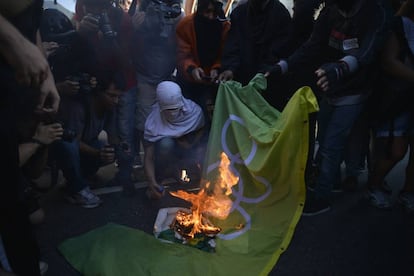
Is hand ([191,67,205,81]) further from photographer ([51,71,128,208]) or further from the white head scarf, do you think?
photographer ([51,71,128,208])

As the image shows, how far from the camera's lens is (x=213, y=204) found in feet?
10.0

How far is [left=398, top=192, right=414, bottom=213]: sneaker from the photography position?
3.75 m

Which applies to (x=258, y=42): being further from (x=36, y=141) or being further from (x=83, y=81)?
(x=36, y=141)

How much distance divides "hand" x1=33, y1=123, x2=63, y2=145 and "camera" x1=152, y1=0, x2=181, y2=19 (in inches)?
74.7

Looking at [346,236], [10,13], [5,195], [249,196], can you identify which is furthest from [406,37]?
[5,195]

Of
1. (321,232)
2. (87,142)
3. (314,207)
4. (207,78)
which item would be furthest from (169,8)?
(321,232)

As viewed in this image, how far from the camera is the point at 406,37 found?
3.44 meters

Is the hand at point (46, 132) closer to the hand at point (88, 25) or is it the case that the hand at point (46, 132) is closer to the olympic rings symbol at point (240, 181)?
the olympic rings symbol at point (240, 181)

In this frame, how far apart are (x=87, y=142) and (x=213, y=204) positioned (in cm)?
160

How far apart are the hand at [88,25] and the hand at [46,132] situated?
1357 millimetres

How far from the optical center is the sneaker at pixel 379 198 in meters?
3.82

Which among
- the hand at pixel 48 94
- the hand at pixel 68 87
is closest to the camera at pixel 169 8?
the hand at pixel 68 87

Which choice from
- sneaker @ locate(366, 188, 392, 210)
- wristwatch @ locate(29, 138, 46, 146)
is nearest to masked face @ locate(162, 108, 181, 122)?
wristwatch @ locate(29, 138, 46, 146)

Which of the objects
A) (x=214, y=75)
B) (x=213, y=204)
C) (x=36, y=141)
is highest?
(x=214, y=75)
